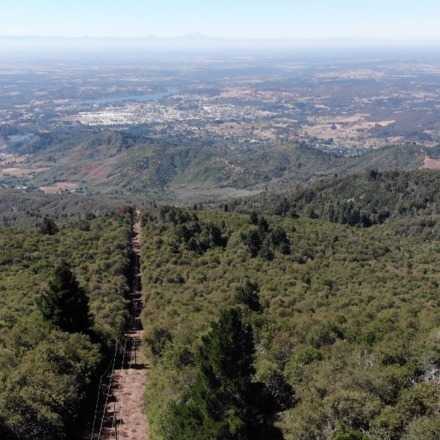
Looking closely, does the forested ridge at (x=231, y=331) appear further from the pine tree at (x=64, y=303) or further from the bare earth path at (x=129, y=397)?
the bare earth path at (x=129, y=397)

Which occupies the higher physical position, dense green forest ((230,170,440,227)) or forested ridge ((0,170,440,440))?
forested ridge ((0,170,440,440))

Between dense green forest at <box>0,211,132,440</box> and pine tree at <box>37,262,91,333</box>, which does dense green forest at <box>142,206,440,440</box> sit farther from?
pine tree at <box>37,262,91,333</box>

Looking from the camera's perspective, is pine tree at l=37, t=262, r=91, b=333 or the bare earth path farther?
pine tree at l=37, t=262, r=91, b=333

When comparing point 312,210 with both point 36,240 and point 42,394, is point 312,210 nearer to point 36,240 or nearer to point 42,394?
point 36,240

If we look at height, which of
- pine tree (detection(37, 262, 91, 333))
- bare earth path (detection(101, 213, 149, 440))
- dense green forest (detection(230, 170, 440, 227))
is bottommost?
dense green forest (detection(230, 170, 440, 227))

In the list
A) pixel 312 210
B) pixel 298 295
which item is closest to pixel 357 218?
pixel 312 210

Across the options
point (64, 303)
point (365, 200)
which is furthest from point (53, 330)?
point (365, 200)

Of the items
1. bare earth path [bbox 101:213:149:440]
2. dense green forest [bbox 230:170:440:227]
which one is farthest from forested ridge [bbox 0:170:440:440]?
dense green forest [bbox 230:170:440:227]
